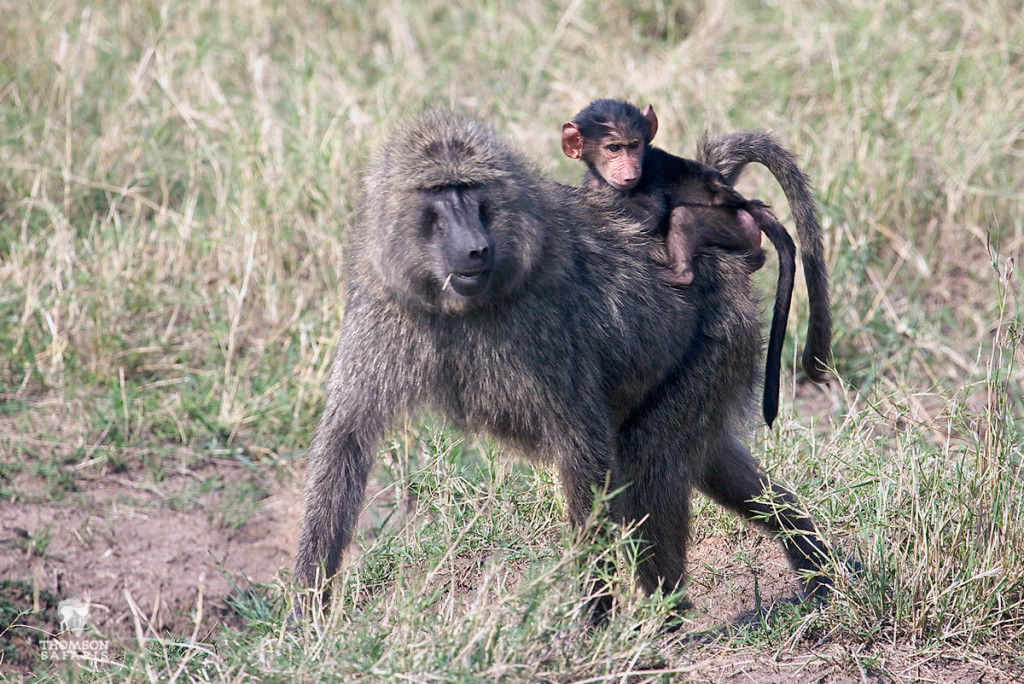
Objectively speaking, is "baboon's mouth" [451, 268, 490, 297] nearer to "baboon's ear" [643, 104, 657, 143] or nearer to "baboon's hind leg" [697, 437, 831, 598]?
"baboon's ear" [643, 104, 657, 143]

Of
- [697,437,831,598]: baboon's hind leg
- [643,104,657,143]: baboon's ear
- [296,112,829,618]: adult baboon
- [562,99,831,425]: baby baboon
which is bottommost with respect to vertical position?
[697,437,831,598]: baboon's hind leg

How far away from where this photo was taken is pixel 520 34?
21.8 feet

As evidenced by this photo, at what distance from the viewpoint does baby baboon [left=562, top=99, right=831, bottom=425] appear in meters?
3.38

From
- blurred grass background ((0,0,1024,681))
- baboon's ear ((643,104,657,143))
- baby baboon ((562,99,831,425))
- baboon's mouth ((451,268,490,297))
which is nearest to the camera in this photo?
baboon's mouth ((451,268,490,297))

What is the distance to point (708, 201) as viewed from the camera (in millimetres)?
3395

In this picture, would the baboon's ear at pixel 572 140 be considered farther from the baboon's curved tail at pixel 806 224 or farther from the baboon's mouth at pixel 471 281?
the baboon's mouth at pixel 471 281

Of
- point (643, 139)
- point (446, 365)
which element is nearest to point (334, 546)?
point (446, 365)

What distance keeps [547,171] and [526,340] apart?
23.4 inches

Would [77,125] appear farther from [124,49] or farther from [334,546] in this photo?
[334,546]

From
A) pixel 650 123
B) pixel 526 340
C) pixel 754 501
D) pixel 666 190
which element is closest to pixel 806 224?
pixel 666 190

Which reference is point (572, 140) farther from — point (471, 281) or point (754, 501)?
point (754, 501)

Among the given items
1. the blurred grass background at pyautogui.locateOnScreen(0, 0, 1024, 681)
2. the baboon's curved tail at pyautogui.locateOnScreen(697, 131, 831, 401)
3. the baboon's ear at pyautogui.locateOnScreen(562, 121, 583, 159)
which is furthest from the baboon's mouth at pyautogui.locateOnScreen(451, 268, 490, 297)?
the baboon's curved tail at pyautogui.locateOnScreen(697, 131, 831, 401)

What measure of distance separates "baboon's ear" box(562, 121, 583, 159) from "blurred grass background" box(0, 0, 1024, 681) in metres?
0.69

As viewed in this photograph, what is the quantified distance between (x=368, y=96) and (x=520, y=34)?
3.81 ft
